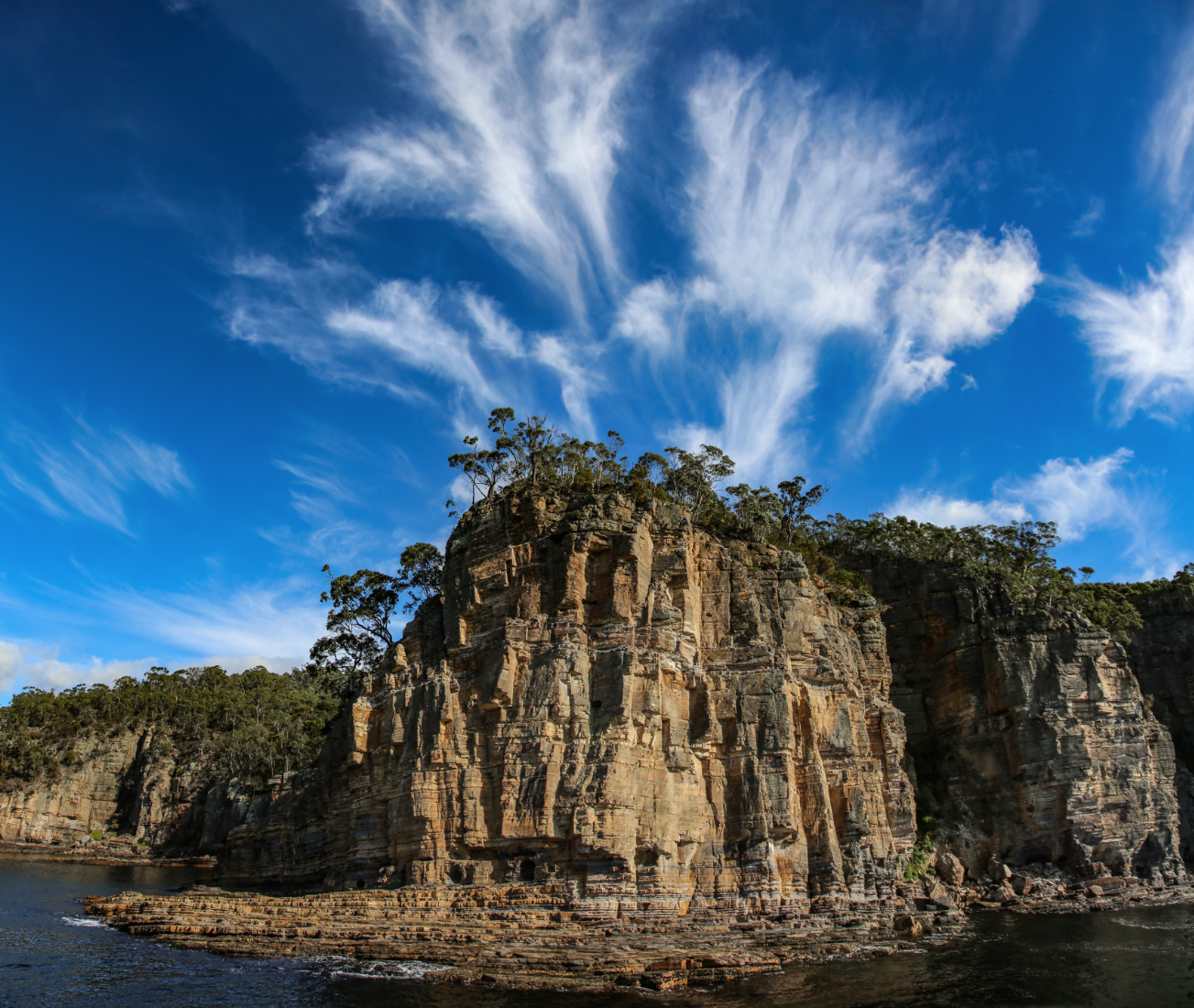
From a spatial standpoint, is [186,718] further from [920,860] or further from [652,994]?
[652,994]

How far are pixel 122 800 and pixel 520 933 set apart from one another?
80.9 meters

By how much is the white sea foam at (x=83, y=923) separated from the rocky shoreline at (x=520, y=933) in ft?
2.04

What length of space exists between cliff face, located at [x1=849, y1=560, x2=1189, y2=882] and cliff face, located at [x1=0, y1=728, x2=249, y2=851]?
64.5 meters

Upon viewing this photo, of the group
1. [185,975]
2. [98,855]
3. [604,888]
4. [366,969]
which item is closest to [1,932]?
[185,975]

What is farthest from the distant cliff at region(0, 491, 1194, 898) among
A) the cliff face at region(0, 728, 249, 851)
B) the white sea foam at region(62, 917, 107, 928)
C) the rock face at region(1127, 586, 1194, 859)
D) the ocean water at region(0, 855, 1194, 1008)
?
the cliff face at region(0, 728, 249, 851)

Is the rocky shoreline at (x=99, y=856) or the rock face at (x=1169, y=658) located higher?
the rock face at (x=1169, y=658)

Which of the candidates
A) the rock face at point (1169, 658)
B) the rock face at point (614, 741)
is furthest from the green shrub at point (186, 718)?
the rock face at point (1169, 658)

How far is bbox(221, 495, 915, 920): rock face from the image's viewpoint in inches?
1378

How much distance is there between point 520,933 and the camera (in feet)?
100

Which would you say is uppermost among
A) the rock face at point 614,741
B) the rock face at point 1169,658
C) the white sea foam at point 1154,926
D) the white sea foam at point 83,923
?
the rock face at point 1169,658

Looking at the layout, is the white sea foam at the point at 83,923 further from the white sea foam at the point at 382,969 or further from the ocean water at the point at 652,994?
the white sea foam at the point at 382,969

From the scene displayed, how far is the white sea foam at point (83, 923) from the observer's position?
35.7 metres

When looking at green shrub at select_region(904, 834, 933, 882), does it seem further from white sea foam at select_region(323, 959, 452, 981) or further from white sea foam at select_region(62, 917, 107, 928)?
white sea foam at select_region(62, 917, 107, 928)

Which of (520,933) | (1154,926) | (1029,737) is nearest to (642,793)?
(520,933)
